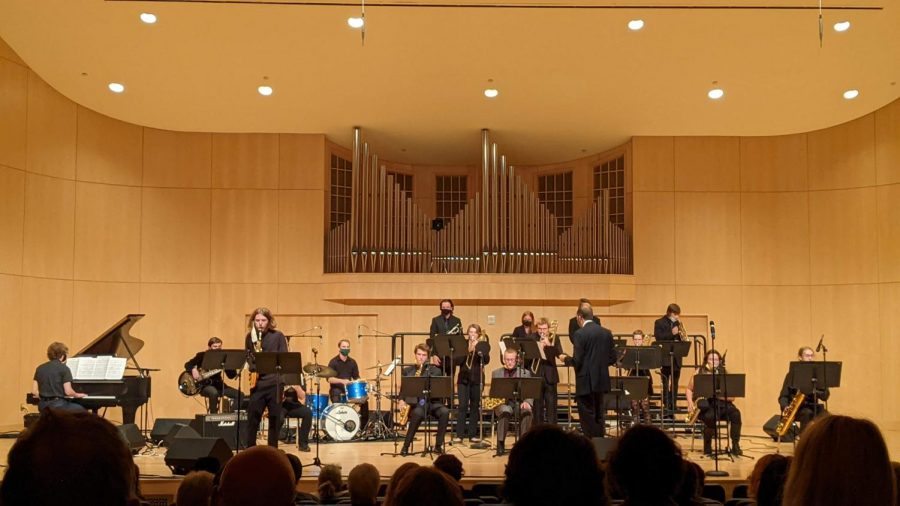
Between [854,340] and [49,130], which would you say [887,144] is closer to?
[854,340]

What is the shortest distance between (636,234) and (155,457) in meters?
8.40

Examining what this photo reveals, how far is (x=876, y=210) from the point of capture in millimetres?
13836

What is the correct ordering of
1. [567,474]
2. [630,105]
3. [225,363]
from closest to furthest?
1. [567,474]
2. [225,363]
3. [630,105]

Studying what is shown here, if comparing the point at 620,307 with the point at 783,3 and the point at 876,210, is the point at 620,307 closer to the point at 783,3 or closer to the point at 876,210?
the point at 876,210

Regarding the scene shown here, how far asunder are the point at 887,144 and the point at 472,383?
7.53 metres

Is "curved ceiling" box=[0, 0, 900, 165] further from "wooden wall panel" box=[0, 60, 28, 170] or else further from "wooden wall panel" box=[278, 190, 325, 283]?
"wooden wall panel" box=[278, 190, 325, 283]

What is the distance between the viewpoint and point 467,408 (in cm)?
1160

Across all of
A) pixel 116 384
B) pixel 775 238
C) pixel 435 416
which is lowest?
pixel 435 416

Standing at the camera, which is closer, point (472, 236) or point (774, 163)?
point (472, 236)

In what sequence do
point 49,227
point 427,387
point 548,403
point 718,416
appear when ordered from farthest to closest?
point 49,227, point 548,403, point 718,416, point 427,387

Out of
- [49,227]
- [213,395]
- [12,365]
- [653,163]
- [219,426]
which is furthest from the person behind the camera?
[653,163]

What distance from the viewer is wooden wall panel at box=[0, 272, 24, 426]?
40.4 feet

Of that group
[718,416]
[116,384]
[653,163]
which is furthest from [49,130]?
[718,416]

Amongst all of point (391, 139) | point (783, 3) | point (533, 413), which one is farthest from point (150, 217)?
point (783, 3)
